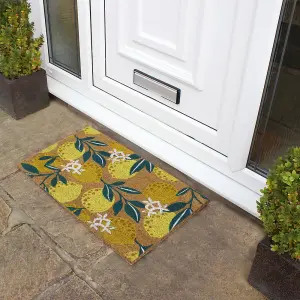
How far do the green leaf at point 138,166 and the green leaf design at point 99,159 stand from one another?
0.12 m

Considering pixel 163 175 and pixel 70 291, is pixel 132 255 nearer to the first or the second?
pixel 70 291

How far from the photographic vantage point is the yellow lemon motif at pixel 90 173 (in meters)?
1.68


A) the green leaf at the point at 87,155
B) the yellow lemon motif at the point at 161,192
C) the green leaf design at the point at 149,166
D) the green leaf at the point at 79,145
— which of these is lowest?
the green leaf at the point at 79,145

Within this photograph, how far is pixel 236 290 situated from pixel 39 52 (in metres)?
1.32

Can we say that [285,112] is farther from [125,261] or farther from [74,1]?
[74,1]

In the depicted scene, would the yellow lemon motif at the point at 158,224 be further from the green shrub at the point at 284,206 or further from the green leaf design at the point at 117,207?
the green shrub at the point at 284,206

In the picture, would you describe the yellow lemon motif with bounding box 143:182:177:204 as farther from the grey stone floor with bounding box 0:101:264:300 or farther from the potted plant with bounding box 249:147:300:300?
the potted plant with bounding box 249:147:300:300

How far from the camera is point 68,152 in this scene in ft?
5.96

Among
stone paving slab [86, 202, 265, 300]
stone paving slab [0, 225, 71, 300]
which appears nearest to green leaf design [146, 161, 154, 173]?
stone paving slab [86, 202, 265, 300]

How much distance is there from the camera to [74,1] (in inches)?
73.7

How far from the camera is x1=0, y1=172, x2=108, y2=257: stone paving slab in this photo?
1421 millimetres

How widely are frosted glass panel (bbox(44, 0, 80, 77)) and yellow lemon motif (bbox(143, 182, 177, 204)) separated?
727 millimetres

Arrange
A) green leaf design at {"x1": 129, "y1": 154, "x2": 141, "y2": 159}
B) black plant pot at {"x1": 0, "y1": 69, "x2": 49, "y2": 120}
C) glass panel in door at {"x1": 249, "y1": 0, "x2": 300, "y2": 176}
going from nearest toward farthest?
1. glass panel in door at {"x1": 249, "y1": 0, "x2": 300, "y2": 176}
2. green leaf design at {"x1": 129, "y1": 154, "x2": 141, "y2": 159}
3. black plant pot at {"x1": 0, "y1": 69, "x2": 49, "y2": 120}

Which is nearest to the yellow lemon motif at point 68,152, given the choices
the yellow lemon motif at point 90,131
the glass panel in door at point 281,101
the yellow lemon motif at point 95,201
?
the yellow lemon motif at point 90,131
